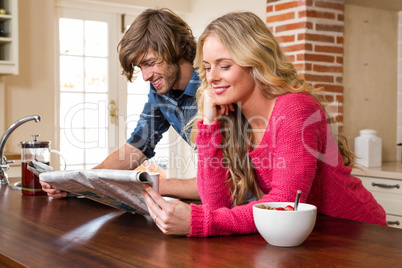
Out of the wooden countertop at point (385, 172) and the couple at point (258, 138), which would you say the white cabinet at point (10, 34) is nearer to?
the couple at point (258, 138)

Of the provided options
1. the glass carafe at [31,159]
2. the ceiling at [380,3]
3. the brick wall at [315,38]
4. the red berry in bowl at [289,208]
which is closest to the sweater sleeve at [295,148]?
the red berry in bowl at [289,208]

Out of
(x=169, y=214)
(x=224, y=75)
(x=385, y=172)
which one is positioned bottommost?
(x=385, y=172)

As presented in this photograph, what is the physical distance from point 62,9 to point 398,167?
10.4 ft

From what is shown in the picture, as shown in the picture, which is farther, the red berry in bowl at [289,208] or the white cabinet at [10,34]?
the white cabinet at [10,34]

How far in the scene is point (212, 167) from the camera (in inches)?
59.0

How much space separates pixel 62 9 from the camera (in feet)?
14.7

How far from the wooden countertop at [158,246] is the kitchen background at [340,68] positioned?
257 cm

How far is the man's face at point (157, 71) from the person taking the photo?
2172 mm

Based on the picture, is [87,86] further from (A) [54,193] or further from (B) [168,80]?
(A) [54,193]

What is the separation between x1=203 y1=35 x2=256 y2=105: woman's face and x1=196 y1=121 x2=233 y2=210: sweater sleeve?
0.11 m

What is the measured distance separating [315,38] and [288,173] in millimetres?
2579

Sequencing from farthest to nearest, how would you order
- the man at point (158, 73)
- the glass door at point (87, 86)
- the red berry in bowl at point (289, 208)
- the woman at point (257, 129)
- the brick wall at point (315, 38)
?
the glass door at point (87, 86)
the brick wall at point (315, 38)
the man at point (158, 73)
the woman at point (257, 129)
the red berry in bowl at point (289, 208)

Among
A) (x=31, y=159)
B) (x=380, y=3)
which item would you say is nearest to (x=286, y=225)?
(x=31, y=159)

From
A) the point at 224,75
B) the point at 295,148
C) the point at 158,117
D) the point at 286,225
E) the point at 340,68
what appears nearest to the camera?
the point at 286,225
